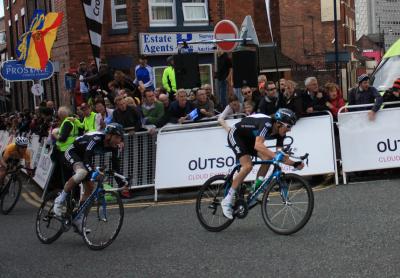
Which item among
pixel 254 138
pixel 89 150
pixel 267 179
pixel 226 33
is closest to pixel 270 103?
pixel 226 33

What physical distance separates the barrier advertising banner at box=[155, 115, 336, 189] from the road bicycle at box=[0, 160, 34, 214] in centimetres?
269

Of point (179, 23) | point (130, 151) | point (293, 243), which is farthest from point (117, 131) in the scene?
point (179, 23)

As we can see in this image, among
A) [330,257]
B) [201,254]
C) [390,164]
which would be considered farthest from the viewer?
[390,164]

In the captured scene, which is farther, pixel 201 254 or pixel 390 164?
pixel 390 164

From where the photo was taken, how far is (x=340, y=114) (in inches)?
441

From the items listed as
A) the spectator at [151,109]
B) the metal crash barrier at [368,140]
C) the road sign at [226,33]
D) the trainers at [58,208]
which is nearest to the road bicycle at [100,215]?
the trainers at [58,208]

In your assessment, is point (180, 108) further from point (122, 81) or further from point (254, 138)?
point (254, 138)

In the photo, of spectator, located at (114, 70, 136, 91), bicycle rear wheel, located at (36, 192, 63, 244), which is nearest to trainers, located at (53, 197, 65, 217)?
bicycle rear wheel, located at (36, 192, 63, 244)

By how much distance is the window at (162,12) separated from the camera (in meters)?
21.6

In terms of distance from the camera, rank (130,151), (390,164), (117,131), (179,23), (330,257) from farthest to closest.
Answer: (179,23), (130,151), (390,164), (117,131), (330,257)

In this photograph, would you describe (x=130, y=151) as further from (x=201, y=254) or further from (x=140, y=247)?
(x=201, y=254)

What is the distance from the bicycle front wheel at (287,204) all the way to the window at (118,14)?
14982 millimetres

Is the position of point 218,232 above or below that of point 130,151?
below

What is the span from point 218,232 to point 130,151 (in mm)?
4392
